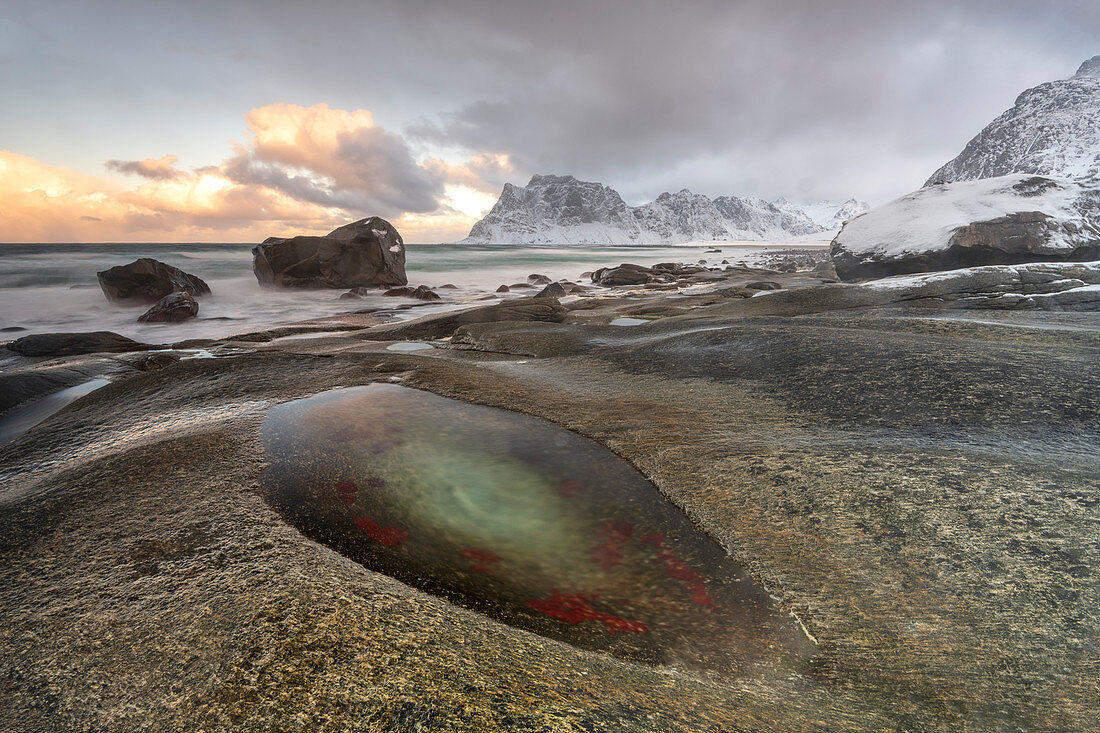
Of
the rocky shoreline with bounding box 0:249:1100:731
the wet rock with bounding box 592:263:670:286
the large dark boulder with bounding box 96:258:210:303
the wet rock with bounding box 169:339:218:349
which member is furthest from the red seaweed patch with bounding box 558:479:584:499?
the wet rock with bounding box 592:263:670:286

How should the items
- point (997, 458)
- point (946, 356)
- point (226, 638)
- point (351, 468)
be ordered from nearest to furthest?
point (226, 638), point (997, 458), point (351, 468), point (946, 356)

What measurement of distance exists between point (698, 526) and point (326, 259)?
68.8 feet

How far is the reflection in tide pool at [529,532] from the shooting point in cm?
165

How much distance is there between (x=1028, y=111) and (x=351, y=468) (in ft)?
763

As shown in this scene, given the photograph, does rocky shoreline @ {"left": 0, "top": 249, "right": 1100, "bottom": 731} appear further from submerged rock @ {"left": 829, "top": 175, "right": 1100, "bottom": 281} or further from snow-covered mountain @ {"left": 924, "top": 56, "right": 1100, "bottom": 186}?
snow-covered mountain @ {"left": 924, "top": 56, "right": 1100, "bottom": 186}

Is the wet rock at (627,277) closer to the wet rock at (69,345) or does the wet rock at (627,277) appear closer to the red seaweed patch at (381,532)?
the wet rock at (69,345)

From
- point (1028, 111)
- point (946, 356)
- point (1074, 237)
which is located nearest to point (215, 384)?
point (946, 356)

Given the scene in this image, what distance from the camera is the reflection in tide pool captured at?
1.65 meters

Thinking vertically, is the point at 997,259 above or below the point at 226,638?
above

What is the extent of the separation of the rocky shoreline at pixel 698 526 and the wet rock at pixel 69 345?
18.8ft

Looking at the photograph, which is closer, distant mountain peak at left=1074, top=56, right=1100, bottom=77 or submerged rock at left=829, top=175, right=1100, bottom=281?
submerged rock at left=829, top=175, right=1100, bottom=281

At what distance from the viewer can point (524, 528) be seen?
7.48ft

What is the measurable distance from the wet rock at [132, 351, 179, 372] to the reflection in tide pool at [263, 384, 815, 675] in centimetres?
463

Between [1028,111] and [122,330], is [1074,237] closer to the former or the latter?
[122,330]
